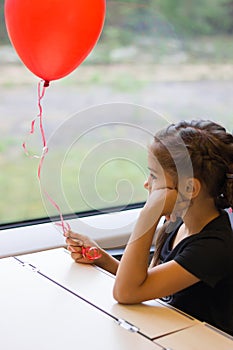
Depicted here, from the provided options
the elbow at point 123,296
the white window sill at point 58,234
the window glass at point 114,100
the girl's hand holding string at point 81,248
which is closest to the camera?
the elbow at point 123,296

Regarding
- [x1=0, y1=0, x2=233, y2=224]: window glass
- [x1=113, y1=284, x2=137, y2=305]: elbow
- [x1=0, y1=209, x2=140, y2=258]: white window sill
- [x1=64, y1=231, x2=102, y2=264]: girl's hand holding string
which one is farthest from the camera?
[x1=0, y1=209, x2=140, y2=258]: white window sill

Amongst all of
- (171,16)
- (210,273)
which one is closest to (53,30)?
(210,273)

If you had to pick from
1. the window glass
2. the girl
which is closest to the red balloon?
the window glass

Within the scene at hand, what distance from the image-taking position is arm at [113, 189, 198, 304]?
180 cm

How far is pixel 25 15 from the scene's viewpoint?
184 cm

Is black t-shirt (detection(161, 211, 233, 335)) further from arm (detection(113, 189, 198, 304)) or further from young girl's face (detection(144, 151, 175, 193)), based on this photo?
young girl's face (detection(144, 151, 175, 193))

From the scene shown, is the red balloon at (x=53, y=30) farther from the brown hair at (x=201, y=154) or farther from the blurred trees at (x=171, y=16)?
the blurred trees at (x=171, y=16)

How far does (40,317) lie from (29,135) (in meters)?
1.18

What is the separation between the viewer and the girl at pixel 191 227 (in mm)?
1806

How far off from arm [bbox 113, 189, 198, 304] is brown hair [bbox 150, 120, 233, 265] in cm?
9

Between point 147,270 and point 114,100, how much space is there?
4.06ft

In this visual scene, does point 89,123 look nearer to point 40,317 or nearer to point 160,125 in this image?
point 160,125

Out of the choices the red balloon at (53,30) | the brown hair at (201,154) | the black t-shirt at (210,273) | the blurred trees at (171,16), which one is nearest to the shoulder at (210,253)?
the black t-shirt at (210,273)

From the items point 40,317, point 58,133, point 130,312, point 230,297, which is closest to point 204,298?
point 230,297
